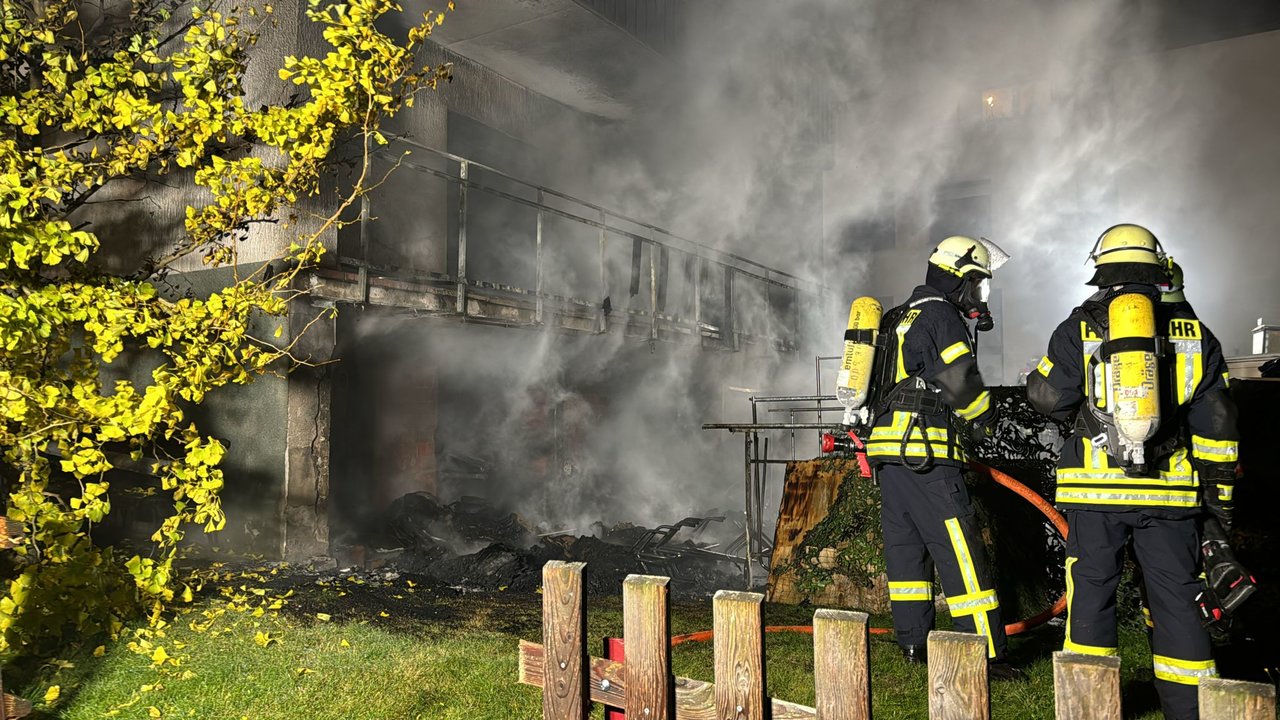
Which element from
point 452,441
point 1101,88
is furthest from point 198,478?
point 1101,88

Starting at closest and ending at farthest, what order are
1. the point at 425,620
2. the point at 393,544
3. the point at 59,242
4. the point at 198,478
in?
the point at 59,242
the point at 198,478
the point at 425,620
the point at 393,544

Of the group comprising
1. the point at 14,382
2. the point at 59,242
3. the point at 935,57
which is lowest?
the point at 14,382

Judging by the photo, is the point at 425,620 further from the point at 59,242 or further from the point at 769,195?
the point at 769,195

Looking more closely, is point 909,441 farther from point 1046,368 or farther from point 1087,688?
point 1087,688

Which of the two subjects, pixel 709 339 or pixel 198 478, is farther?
pixel 709 339

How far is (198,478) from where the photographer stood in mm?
4125

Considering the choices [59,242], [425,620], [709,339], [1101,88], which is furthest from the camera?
[1101,88]

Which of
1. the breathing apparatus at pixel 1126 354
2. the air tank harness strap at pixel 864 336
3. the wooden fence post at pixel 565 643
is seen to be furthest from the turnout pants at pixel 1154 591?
the wooden fence post at pixel 565 643

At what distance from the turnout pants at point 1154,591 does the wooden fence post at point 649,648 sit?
205 cm

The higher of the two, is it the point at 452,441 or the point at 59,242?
the point at 59,242

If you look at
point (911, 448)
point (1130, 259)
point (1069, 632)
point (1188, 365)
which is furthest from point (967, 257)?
point (1069, 632)

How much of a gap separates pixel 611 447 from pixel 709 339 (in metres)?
2.24

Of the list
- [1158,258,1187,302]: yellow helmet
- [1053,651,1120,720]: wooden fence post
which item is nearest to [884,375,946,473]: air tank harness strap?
[1158,258,1187,302]: yellow helmet

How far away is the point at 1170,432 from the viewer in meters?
3.13
